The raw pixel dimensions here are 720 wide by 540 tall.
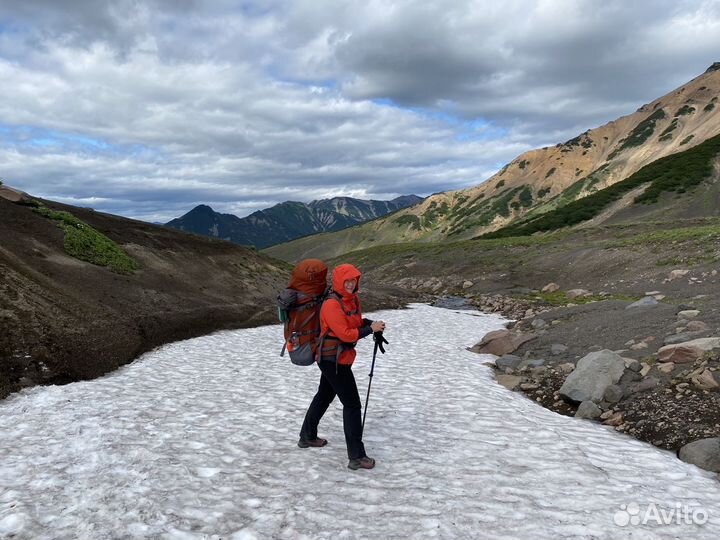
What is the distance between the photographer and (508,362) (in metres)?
17.7

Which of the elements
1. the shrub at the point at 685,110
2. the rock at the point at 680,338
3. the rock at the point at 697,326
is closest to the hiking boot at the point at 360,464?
the rock at the point at 680,338

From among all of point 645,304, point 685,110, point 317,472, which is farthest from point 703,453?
point 685,110

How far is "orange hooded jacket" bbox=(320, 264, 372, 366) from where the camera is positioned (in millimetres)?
7941

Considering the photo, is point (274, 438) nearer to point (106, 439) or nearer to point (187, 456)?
point (187, 456)

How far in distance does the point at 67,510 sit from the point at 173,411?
5.10 meters

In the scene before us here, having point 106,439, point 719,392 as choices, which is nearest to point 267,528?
point 106,439

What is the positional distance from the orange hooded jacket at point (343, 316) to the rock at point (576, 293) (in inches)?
1290

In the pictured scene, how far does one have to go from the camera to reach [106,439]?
9.25 m

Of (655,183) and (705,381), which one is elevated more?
(655,183)

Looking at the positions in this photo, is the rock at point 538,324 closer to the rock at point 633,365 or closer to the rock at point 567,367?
the rock at point 567,367

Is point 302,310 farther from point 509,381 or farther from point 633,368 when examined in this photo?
point 633,368

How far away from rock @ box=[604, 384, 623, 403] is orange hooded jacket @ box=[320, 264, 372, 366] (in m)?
7.85

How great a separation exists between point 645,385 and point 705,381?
1.36 metres

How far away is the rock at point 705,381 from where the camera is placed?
36.3ft
